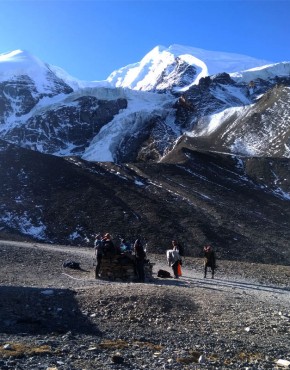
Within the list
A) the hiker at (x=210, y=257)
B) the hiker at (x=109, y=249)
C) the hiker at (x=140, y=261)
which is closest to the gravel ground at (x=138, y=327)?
the hiker at (x=109, y=249)

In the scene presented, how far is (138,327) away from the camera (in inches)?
530

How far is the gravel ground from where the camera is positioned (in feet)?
34.0

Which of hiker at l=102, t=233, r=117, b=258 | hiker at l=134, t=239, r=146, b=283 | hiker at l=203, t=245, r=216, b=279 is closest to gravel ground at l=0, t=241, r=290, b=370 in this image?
hiker at l=102, t=233, r=117, b=258

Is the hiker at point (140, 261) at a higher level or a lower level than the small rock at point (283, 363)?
higher

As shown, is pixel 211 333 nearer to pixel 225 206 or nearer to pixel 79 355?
pixel 79 355

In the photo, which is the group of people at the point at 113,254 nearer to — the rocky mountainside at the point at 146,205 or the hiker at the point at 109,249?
the hiker at the point at 109,249

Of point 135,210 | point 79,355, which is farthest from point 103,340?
point 135,210

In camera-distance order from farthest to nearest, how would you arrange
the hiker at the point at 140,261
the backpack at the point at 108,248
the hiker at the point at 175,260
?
the hiker at the point at 175,260
the backpack at the point at 108,248
the hiker at the point at 140,261

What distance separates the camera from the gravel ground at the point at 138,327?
10.4 meters

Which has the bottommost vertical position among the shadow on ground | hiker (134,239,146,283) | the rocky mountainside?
the shadow on ground

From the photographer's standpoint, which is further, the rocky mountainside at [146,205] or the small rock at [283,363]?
the rocky mountainside at [146,205]

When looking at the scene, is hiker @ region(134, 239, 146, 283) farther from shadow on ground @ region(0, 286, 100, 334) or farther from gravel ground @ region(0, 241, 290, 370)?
shadow on ground @ region(0, 286, 100, 334)

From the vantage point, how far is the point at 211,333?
1308cm

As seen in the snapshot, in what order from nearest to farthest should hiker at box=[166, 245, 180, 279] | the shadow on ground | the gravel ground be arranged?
1. the gravel ground
2. the shadow on ground
3. hiker at box=[166, 245, 180, 279]
